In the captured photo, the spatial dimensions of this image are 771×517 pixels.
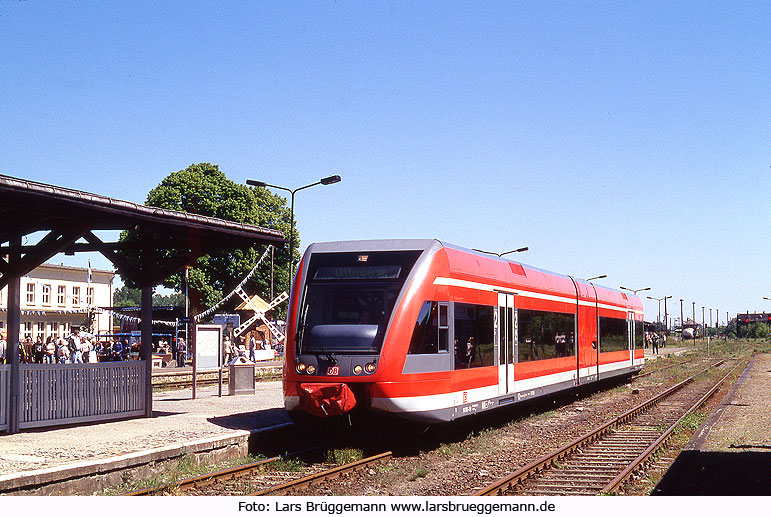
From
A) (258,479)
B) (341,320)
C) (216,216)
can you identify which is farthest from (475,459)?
(216,216)

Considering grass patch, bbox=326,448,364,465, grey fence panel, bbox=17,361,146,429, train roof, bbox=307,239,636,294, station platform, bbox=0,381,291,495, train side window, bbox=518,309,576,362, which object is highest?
train roof, bbox=307,239,636,294

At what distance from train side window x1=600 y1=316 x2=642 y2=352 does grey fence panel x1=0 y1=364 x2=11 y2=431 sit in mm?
16017

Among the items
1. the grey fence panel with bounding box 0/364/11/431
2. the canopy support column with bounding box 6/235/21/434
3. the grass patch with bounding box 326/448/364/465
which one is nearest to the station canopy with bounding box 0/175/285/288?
the canopy support column with bounding box 6/235/21/434

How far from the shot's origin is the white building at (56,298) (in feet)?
163

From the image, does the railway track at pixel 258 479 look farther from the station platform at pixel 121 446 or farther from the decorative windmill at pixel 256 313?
the decorative windmill at pixel 256 313

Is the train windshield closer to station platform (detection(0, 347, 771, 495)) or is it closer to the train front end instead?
the train front end

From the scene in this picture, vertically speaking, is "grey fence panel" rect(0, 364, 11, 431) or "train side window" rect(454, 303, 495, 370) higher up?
"train side window" rect(454, 303, 495, 370)

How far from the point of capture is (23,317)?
49.1 m

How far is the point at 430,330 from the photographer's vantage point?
41.0 feet

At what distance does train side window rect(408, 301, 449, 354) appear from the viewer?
12.2m

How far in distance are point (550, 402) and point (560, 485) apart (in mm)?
11474

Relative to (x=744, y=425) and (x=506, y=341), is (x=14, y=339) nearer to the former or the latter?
(x=506, y=341)
